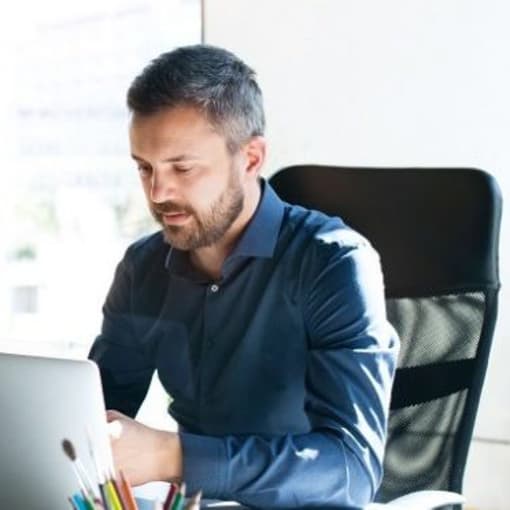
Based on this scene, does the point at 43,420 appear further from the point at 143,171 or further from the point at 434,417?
the point at 434,417

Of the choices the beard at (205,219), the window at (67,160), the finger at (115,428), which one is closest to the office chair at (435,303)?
the beard at (205,219)

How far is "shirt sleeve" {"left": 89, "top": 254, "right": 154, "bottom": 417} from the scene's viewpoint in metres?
1.59

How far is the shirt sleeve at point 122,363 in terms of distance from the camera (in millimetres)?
1588

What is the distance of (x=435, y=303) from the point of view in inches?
61.4

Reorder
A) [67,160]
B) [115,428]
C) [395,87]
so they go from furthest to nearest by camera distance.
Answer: [67,160] < [395,87] < [115,428]

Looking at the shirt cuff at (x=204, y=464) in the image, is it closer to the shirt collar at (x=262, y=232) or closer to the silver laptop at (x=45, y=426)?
the silver laptop at (x=45, y=426)

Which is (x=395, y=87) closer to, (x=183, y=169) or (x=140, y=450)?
(x=183, y=169)

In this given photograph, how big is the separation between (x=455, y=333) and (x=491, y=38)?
0.85 m

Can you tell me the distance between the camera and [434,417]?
5.04 ft

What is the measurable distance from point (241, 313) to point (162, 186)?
8.6 inches

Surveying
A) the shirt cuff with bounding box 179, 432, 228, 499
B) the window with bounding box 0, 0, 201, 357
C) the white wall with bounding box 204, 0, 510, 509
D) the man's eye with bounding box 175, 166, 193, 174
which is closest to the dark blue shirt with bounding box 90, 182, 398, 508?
the shirt cuff with bounding box 179, 432, 228, 499

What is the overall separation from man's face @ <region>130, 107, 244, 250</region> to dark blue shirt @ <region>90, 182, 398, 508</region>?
6cm

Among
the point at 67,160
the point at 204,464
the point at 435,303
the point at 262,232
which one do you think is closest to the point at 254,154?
the point at 262,232

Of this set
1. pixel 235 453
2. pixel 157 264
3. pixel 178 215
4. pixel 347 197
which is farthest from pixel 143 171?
pixel 235 453
